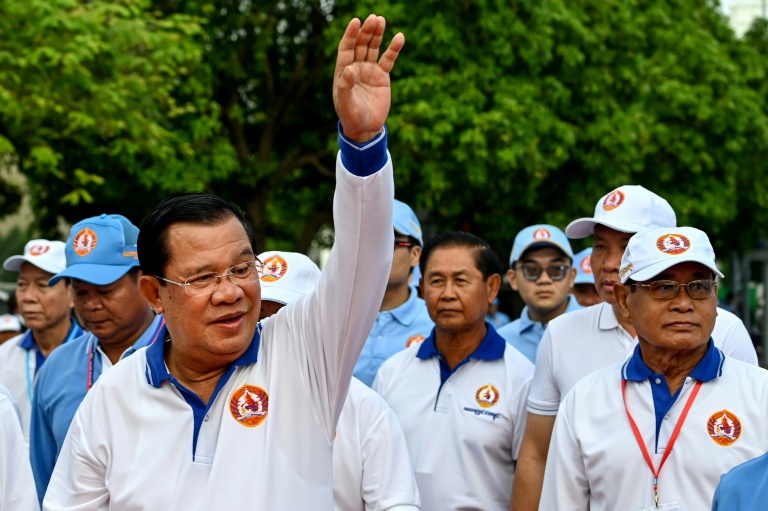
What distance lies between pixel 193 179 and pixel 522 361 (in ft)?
34.3

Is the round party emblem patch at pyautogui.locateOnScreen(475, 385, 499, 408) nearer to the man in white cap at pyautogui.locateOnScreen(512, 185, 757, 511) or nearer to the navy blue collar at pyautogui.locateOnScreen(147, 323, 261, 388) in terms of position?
the man in white cap at pyautogui.locateOnScreen(512, 185, 757, 511)

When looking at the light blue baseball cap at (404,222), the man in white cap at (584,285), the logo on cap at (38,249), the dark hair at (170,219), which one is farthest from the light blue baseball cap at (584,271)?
the dark hair at (170,219)

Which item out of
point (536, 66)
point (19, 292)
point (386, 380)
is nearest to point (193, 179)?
point (536, 66)

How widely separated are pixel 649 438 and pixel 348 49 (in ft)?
5.83

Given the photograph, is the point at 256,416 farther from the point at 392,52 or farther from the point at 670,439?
the point at 670,439

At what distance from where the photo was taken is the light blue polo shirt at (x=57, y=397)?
4652mm

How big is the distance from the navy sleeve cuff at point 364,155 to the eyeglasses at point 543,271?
4670 millimetres

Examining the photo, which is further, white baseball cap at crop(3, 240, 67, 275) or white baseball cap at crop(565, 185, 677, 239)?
white baseball cap at crop(3, 240, 67, 275)

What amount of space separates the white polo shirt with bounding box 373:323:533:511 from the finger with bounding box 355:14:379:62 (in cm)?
247

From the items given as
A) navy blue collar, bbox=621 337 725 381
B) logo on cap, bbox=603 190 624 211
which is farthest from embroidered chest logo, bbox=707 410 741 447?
logo on cap, bbox=603 190 624 211

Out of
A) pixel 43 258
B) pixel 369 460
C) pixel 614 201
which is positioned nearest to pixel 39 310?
pixel 43 258

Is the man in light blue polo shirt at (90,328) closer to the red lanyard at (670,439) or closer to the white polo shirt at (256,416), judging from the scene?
the white polo shirt at (256,416)

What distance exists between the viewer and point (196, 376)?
3.13 metres

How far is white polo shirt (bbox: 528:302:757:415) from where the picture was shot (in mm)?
4551
